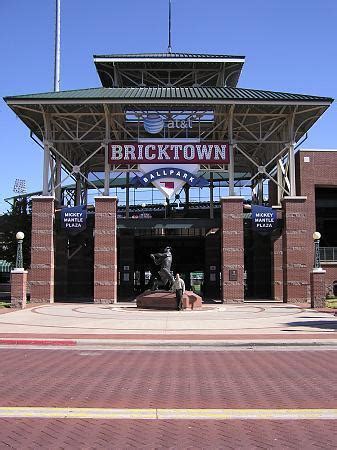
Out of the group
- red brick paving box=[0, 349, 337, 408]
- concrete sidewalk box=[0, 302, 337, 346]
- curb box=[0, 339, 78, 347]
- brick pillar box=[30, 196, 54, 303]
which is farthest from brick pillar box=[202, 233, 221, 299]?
red brick paving box=[0, 349, 337, 408]

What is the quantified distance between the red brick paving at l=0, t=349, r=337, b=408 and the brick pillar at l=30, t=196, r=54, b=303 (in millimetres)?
19544

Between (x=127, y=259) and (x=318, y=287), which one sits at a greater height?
(x=127, y=259)

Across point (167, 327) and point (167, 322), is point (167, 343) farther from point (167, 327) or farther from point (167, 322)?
point (167, 322)

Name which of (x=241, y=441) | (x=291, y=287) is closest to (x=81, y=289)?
(x=291, y=287)

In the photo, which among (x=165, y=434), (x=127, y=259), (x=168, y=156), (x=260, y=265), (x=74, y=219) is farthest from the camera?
(x=127, y=259)

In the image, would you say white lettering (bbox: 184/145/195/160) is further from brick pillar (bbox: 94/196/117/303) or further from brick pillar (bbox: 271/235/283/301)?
brick pillar (bbox: 271/235/283/301)

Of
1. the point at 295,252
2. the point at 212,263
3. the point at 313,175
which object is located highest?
the point at 313,175

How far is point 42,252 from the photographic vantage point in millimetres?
33562

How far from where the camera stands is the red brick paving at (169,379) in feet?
26.9

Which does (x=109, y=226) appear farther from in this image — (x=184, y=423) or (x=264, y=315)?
(x=184, y=423)

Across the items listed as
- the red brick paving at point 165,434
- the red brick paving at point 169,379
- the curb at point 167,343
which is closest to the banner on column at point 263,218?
the curb at point 167,343

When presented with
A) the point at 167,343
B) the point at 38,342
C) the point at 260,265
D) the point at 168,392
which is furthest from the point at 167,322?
the point at 260,265

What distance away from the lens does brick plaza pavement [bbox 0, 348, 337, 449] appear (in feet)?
20.6

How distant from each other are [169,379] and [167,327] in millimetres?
9346
